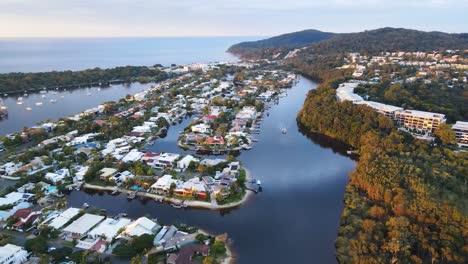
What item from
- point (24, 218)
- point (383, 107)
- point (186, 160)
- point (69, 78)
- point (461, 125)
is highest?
point (69, 78)

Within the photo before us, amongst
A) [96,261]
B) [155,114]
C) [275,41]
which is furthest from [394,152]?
[275,41]

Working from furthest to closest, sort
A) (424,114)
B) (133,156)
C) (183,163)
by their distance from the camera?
(424,114)
(133,156)
(183,163)

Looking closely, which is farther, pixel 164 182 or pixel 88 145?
pixel 88 145

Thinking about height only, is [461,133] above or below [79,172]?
above

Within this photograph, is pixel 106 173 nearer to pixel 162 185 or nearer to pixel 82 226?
pixel 162 185

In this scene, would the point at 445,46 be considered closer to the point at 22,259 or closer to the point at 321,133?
the point at 321,133

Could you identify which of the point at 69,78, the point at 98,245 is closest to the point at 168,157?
the point at 98,245
